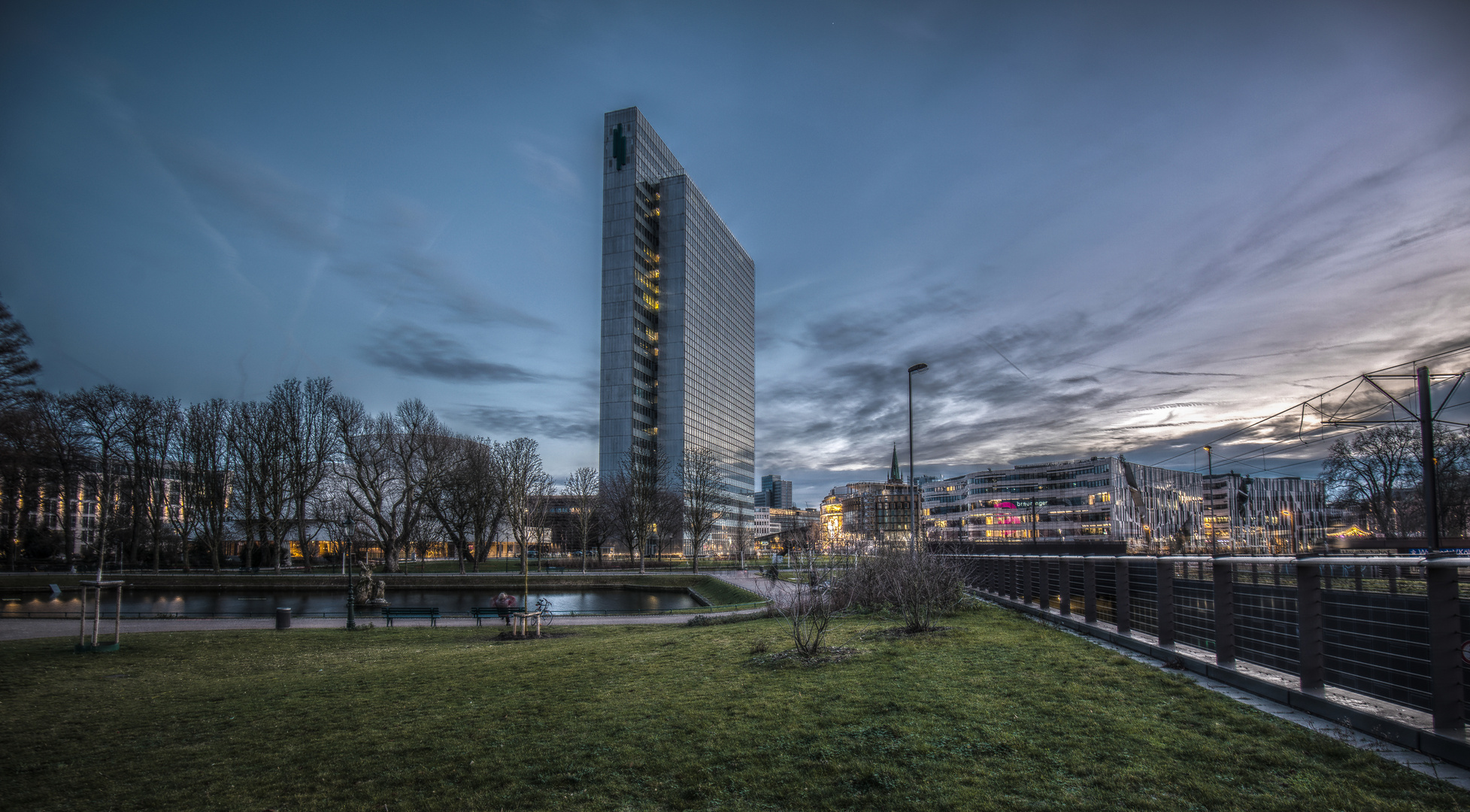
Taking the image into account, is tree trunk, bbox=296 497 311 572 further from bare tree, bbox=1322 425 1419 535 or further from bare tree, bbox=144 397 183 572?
bare tree, bbox=1322 425 1419 535

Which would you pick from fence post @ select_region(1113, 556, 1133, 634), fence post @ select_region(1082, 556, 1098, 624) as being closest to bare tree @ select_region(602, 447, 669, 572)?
fence post @ select_region(1082, 556, 1098, 624)

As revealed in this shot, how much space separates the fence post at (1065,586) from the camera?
46.6ft

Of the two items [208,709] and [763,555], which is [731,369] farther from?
[208,709]

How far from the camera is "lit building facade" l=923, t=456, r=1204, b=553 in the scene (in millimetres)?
121938

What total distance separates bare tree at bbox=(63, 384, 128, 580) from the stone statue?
94.0 ft

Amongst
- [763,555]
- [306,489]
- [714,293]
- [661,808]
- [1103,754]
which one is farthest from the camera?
[714,293]

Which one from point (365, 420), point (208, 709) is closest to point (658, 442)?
point (365, 420)

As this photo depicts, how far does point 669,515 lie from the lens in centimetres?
6494

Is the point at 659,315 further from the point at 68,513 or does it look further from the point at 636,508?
the point at 68,513

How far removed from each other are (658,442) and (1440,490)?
8688 cm

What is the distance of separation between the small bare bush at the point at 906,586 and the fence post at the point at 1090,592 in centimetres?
295

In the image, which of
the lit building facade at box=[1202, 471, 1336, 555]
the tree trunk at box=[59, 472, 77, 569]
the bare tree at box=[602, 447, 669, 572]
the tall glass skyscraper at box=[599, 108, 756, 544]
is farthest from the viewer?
the tall glass skyscraper at box=[599, 108, 756, 544]

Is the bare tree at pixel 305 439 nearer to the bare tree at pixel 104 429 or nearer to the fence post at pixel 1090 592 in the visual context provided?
the bare tree at pixel 104 429

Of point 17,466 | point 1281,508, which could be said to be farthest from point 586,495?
point 1281,508
